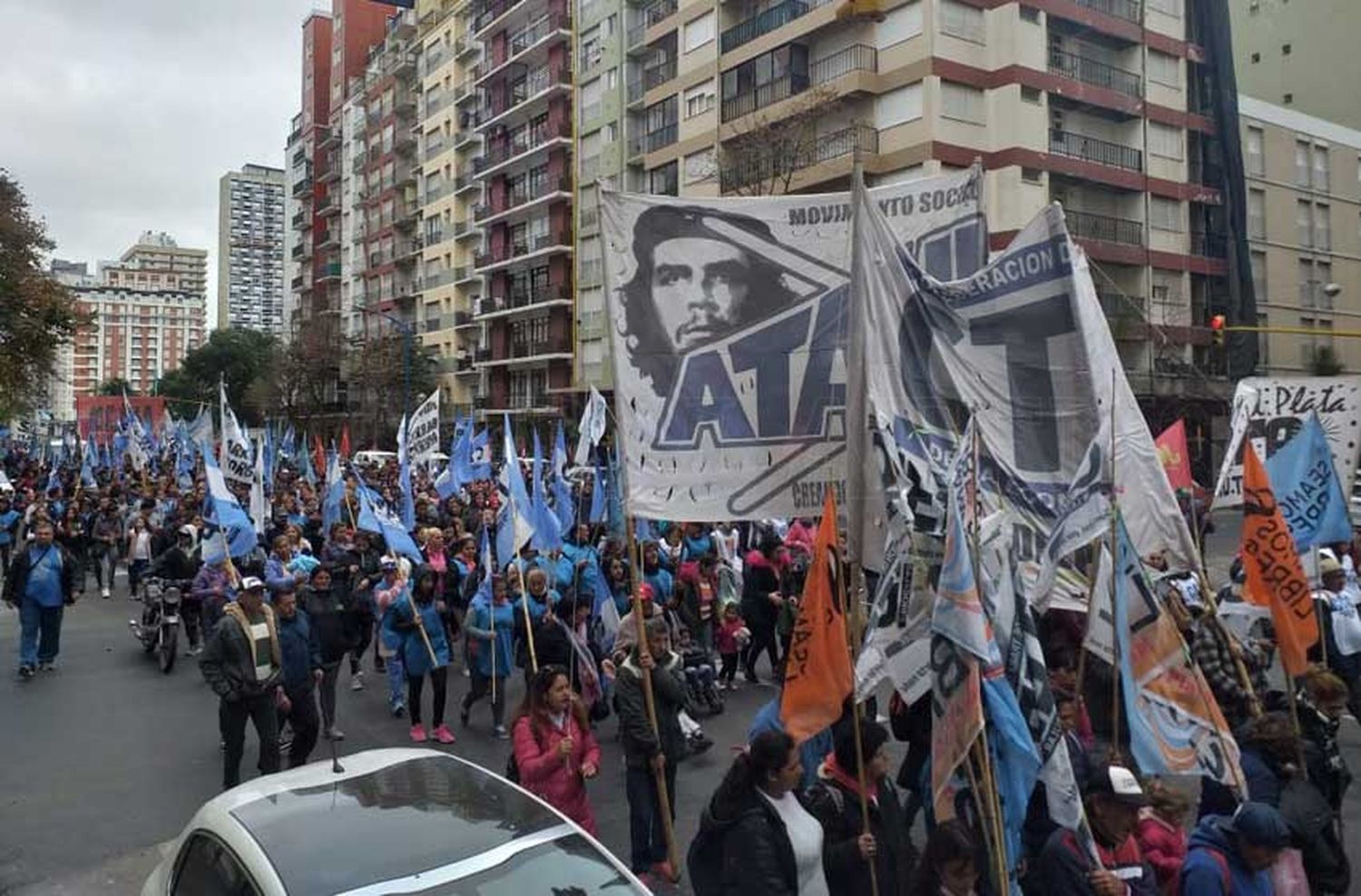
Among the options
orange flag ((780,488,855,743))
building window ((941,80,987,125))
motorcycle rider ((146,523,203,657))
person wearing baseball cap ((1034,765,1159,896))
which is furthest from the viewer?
building window ((941,80,987,125))

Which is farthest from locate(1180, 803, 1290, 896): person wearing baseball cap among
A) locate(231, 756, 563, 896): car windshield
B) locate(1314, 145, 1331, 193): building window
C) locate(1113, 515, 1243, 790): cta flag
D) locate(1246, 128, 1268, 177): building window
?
locate(1314, 145, 1331, 193): building window

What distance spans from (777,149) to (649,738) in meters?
27.2

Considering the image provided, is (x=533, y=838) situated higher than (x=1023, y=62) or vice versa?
(x=1023, y=62)

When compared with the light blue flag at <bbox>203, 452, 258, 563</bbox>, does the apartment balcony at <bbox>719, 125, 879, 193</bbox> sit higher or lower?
higher

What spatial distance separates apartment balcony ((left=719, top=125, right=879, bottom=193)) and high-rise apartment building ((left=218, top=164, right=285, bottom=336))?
152m

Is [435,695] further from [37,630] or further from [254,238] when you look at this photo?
[254,238]

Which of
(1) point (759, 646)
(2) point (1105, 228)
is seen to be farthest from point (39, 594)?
(2) point (1105, 228)

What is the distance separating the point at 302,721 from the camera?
8172 mm

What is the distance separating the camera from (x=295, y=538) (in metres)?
12.8

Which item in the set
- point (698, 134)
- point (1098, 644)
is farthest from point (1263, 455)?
point (698, 134)

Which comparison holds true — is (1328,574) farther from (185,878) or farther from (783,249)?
(185,878)

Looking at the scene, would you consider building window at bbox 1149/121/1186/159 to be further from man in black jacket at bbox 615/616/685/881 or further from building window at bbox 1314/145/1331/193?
man in black jacket at bbox 615/616/685/881

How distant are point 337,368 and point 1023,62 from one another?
39.5m

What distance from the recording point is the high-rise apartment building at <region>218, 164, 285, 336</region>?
17688 cm
